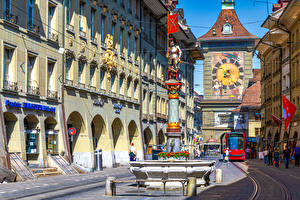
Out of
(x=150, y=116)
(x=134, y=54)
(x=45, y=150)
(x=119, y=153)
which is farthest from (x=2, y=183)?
(x=150, y=116)

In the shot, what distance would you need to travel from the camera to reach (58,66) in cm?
3362

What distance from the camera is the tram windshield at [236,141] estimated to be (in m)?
61.0

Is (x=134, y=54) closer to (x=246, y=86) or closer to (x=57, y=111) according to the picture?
(x=57, y=111)

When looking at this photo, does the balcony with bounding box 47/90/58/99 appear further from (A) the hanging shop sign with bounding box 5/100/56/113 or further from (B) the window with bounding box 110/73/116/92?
(B) the window with bounding box 110/73/116/92

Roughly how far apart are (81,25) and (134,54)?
513 inches

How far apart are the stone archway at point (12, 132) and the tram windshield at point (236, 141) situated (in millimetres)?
36821

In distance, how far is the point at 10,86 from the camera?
2755cm


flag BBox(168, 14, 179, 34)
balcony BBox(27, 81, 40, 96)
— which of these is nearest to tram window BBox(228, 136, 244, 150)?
flag BBox(168, 14, 179, 34)

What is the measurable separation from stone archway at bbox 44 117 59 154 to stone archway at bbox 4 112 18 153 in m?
4.34

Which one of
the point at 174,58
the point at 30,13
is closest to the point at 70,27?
the point at 30,13

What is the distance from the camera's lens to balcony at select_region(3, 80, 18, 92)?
27.1 metres

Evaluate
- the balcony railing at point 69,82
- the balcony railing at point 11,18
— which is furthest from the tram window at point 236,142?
the balcony railing at point 11,18

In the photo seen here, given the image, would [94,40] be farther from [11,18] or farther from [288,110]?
[288,110]

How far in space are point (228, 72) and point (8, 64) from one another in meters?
83.3
